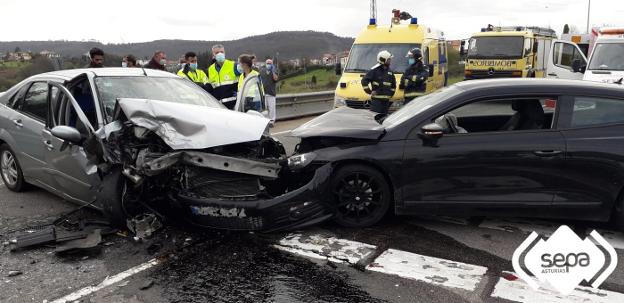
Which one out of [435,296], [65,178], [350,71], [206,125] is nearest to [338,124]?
[206,125]

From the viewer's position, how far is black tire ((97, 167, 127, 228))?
4.34 m

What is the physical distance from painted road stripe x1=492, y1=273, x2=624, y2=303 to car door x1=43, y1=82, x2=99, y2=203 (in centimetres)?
362

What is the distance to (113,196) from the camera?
4332 mm

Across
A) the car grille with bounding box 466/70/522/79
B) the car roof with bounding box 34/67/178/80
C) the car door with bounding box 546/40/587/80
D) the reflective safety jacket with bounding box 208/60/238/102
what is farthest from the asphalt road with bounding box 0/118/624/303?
the car grille with bounding box 466/70/522/79

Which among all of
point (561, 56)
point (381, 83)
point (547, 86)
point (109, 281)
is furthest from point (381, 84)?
point (561, 56)

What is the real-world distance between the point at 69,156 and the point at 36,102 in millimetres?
1296

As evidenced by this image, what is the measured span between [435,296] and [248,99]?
4022mm

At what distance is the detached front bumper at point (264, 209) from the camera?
443 centimetres

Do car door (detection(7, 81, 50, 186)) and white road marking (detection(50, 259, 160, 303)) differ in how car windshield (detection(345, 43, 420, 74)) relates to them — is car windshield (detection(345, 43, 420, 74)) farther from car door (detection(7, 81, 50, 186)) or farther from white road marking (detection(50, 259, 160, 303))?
white road marking (detection(50, 259, 160, 303))

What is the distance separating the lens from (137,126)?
4.38 meters

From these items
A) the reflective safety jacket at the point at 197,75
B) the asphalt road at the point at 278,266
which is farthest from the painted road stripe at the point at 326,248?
the reflective safety jacket at the point at 197,75

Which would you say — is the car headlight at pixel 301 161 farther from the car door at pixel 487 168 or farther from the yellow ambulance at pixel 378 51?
the yellow ambulance at pixel 378 51

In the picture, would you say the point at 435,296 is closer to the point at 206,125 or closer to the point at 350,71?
the point at 206,125

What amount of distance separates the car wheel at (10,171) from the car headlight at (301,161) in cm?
348
